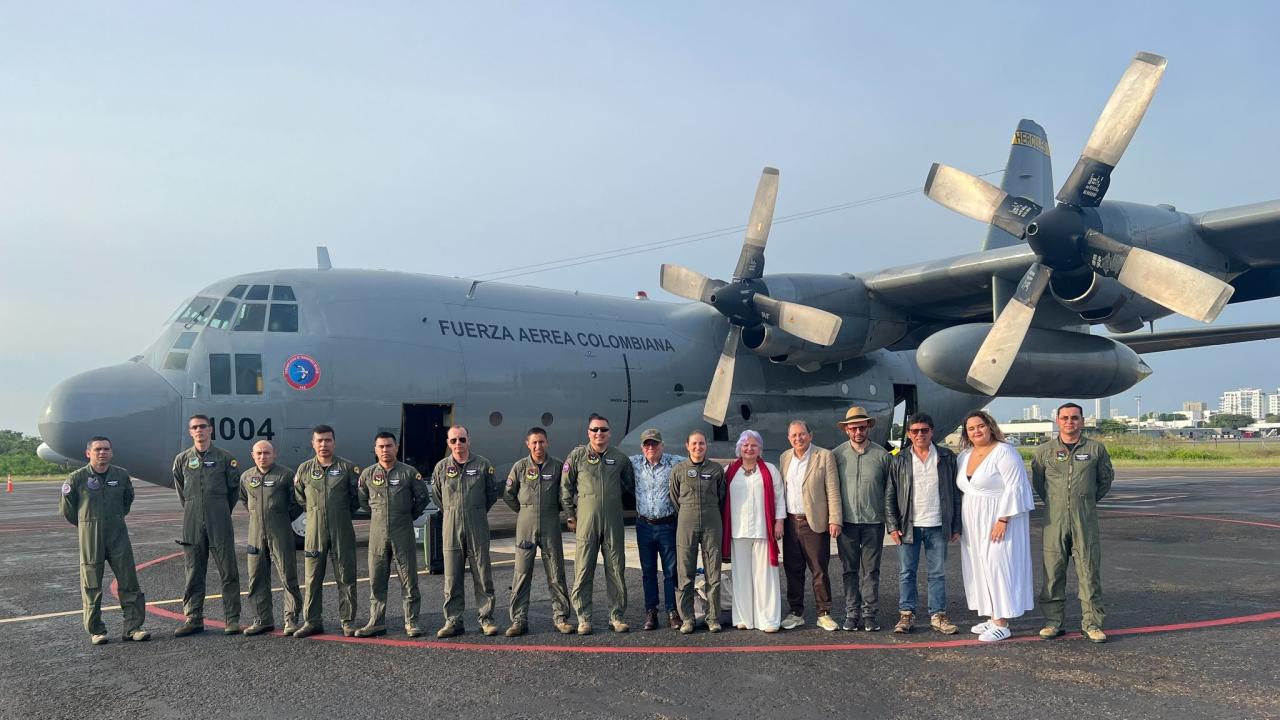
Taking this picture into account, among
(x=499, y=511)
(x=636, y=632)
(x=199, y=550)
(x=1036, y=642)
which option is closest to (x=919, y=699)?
(x=1036, y=642)

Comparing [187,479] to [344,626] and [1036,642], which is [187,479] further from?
[1036,642]

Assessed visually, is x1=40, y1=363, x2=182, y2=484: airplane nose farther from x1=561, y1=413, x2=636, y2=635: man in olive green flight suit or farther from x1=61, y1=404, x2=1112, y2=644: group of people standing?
x1=561, y1=413, x2=636, y2=635: man in olive green flight suit

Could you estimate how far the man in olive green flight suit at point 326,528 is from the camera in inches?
287

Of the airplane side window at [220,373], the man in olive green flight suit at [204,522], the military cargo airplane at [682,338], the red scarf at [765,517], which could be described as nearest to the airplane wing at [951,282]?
the military cargo airplane at [682,338]

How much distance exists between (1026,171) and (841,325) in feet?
28.2

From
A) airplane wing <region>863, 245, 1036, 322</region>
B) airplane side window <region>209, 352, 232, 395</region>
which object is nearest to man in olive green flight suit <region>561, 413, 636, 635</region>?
airplane side window <region>209, 352, 232, 395</region>

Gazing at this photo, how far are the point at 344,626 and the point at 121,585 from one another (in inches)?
69.5

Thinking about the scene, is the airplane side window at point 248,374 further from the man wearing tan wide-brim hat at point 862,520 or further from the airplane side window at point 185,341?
the man wearing tan wide-brim hat at point 862,520

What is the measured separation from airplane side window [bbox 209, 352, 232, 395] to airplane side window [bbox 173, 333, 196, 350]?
36cm

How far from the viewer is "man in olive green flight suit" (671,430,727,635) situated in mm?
7410

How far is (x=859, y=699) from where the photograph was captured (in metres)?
5.42

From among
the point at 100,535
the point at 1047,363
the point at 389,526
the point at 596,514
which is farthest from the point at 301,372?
the point at 1047,363

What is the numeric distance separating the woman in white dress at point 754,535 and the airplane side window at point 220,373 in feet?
23.3

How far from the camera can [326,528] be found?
743 centimetres
